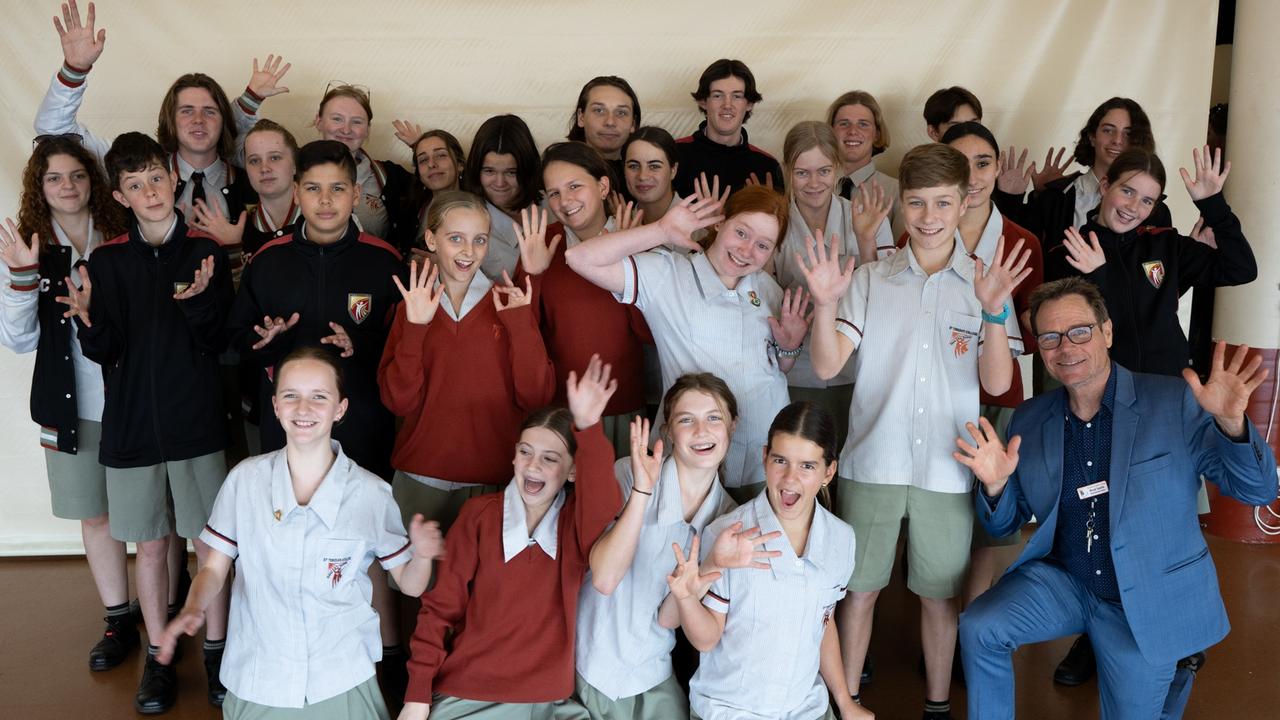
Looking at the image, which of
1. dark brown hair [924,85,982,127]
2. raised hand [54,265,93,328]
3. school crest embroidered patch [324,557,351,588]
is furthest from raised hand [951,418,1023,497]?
raised hand [54,265,93,328]

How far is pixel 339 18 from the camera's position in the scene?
4613 millimetres

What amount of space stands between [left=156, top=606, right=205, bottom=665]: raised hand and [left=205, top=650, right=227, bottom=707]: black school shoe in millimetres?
892

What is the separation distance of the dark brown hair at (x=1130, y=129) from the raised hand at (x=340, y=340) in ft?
10.1

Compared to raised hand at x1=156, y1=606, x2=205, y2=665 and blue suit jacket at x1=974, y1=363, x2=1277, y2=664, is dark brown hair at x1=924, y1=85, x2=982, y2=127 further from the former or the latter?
raised hand at x1=156, y1=606, x2=205, y2=665

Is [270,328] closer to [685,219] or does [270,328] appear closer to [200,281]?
[200,281]

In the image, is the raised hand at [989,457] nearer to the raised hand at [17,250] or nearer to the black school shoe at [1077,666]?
the black school shoe at [1077,666]

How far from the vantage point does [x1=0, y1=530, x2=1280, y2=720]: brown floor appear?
3.39m

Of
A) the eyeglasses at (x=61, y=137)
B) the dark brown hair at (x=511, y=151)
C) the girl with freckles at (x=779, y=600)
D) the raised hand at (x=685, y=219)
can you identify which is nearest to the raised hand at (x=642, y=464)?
the girl with freckles at (x=779, y=600)

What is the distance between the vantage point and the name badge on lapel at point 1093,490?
9.66ft

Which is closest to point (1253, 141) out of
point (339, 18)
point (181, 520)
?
point (339, 18)

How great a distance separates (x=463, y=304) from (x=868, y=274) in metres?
1.28

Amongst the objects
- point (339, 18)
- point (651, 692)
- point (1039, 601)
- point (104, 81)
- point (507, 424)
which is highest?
point (339, 18)

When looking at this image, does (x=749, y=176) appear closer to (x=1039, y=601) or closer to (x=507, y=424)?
(x=507, y=424)

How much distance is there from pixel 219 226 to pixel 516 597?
1920mm
